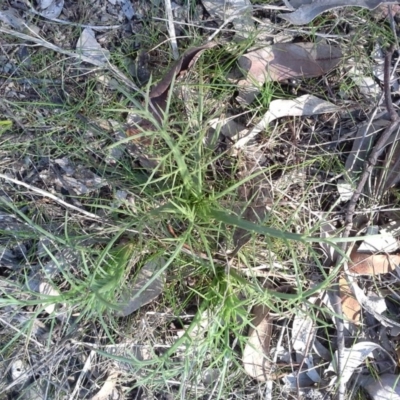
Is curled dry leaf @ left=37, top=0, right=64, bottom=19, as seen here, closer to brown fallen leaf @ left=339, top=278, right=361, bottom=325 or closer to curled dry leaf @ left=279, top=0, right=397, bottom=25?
curled dry leaf @ left=279, top=0, right=397, bottom=25

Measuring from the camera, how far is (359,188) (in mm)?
1374

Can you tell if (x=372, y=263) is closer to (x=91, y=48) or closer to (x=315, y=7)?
(x=315, y=7)

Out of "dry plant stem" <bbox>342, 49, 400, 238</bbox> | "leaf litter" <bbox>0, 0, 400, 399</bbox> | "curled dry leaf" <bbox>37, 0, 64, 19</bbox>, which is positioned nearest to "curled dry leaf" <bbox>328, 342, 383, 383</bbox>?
"leaf litter" <bbox>0, 0, 400, 399</bbox>

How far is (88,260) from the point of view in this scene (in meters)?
1.39

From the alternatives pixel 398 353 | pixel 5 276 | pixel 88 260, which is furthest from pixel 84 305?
pixel 398 353

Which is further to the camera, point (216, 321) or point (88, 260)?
point (88, 260)

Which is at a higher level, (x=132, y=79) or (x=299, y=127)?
(x=132, y=79)

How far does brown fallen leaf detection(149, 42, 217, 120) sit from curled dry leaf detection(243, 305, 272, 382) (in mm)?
597

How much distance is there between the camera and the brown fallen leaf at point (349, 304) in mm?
1428

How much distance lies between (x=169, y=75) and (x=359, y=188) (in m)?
0.57

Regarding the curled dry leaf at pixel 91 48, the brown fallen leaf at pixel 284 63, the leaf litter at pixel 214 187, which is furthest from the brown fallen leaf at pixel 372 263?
the curled dry leaf at pixel 91 48

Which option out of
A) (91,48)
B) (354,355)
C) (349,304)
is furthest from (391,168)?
(91,48)

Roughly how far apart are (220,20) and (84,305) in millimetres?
835

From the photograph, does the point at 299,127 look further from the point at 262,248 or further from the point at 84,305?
the point at 84,305
